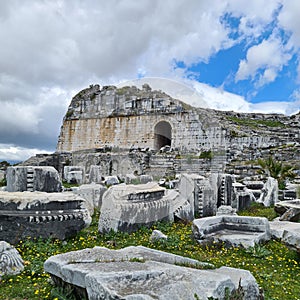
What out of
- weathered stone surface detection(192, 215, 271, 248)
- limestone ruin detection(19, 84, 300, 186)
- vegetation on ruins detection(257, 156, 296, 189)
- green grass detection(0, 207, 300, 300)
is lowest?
green grass detection(0, 207, 300, 300)

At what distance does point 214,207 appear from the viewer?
9.34 m

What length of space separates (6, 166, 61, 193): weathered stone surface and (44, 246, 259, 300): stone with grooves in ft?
10.1

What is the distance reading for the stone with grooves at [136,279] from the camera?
8.40ft

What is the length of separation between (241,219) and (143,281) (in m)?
4.01

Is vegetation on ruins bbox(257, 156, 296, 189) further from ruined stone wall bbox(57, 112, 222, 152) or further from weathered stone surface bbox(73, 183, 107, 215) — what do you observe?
weathered stone surface bbox(73, 183, 107, 215)

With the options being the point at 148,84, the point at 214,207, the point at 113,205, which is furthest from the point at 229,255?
the point at 148,84

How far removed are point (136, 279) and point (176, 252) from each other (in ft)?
8.18

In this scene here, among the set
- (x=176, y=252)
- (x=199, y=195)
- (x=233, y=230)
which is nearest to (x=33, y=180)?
(x=176, y=252)

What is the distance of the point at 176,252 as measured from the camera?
5148 mm

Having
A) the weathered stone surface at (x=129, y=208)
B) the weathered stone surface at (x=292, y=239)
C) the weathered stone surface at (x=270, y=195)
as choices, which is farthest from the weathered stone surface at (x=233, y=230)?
the weathered stone surface at (x=270, y=195)

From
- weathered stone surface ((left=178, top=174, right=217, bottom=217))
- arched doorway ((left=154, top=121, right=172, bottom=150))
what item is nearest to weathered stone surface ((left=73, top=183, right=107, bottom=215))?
weathered stone surface ((left=178, top=174, right=217, bottom=217))

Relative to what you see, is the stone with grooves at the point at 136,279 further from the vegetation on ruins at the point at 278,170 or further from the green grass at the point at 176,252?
the vegetation on ruins at the point at 278,170

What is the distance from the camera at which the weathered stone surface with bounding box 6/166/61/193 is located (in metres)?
6.29

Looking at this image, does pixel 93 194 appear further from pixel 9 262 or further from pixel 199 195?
pixel 9 262
